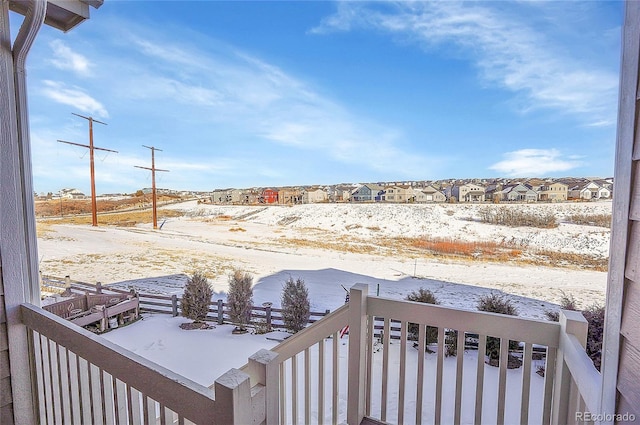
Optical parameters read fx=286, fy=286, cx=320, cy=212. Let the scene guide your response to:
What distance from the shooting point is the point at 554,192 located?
2168 mm

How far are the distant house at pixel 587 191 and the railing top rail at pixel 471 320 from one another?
1255 mm

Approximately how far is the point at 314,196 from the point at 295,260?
2.52 ft

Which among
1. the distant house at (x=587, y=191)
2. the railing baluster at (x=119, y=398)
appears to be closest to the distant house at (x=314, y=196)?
the distant house at (x=587, y=191)

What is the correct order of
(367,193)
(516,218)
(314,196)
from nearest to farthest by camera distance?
(516,218)
(367,193)
(314,196)

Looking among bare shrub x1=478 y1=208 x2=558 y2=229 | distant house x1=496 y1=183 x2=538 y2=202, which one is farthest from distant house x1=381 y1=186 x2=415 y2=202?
distant house x1=496 y1=183 x2=538 y2=202

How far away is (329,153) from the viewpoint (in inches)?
127

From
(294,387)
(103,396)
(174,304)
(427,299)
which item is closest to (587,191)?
(427,299)

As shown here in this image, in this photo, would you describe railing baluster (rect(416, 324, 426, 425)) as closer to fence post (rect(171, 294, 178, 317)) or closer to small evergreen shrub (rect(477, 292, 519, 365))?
small evergreen shrub (rect(477, 292, 519, 365))

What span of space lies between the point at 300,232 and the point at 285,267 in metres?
0.44

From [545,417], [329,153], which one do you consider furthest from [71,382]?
[329,153]

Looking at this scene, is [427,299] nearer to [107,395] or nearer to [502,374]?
[502,374]

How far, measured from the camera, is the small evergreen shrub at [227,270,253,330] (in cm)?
330

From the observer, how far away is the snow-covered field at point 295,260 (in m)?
2.32

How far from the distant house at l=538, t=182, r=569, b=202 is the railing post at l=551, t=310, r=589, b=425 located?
72.6 inches
